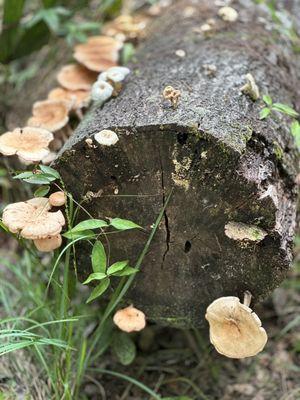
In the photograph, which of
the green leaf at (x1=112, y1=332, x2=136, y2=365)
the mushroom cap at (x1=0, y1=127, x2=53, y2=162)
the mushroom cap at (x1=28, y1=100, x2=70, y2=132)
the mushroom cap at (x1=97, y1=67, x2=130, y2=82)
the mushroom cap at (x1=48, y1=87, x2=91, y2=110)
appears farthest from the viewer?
the mushroom cap at (x1=48, y1=87, x2=91, y2=110)

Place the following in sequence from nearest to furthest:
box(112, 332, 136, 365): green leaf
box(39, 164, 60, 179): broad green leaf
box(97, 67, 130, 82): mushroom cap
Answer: box(39, 164, 60, 179): broad green leaf < box(97, 67, 130, 82): mushroom cap < box(112, 332, 136, 365): green leaf

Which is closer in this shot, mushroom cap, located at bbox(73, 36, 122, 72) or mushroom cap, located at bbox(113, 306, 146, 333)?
mushroom cap, located at bbox(113, 306, 146, 333)

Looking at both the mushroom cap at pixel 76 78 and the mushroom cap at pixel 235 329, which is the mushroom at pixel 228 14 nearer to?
the mushroom cap at pixel 76 78

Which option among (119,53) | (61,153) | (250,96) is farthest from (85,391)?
(119,53)

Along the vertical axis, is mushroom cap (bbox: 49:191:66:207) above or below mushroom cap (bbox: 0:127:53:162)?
below

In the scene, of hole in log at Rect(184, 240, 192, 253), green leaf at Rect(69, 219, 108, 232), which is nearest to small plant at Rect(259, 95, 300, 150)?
hole in log at Rect(184, 240, 192, 253)

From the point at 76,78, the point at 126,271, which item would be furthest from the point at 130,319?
the point at 76,78

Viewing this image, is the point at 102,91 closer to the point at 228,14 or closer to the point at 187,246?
the point at 187,246

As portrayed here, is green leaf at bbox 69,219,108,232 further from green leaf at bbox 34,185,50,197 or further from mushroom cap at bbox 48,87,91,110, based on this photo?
mushroom cap at bbox 48,87,91,110
